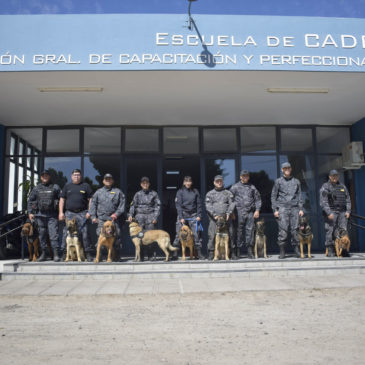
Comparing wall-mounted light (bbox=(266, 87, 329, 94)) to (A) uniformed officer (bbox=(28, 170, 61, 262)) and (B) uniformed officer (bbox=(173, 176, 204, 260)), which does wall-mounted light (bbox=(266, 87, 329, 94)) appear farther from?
(A) uniformed officer (bbox=(28, 170, 61, 262))

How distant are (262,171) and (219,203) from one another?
2.64 meters

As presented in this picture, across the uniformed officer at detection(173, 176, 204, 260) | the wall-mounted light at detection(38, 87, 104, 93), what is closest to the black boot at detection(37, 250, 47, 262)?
the uniformed officer at detection(173, 176, 204, 260)

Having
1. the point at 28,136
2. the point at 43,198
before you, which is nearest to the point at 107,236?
the point at 43,198

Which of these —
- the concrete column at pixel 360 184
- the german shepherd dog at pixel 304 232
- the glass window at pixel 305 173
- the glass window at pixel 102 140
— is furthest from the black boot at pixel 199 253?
the concrete column at pixel 360 184

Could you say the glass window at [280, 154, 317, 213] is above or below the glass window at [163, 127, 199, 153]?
below

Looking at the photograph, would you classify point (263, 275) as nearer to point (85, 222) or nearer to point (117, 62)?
point (85, 222)

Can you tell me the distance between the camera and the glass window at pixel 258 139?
359 inches

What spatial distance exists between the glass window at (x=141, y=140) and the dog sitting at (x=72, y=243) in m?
3.02

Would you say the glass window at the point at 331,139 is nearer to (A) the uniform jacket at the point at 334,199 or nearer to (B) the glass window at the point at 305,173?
(B) the glass window at the point at 305,173

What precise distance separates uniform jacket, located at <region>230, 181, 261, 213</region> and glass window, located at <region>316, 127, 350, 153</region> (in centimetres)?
327

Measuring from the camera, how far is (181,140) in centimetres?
914

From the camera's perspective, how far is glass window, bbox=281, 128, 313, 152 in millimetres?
9227

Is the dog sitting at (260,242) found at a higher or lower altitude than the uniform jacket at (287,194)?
lower

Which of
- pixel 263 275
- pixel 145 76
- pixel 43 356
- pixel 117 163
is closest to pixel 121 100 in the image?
pixel 145 76
